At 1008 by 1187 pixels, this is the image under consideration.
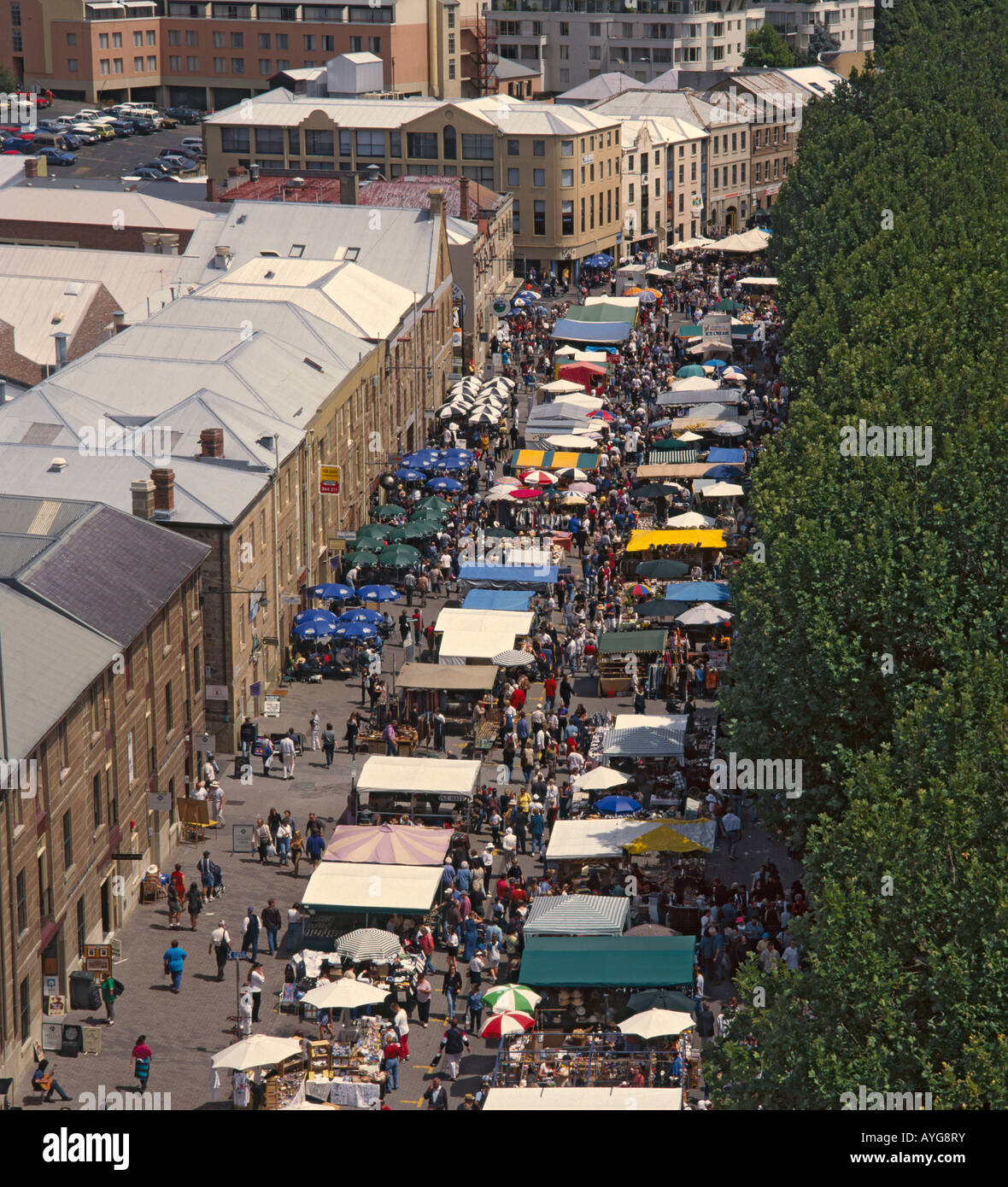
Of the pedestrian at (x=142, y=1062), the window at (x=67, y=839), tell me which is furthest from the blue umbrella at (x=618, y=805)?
the pedestrian at (x=142, y=1062)

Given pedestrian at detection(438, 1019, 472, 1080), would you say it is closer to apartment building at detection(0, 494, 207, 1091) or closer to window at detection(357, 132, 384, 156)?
apartment building at detection(0, 494, 207, 1091)

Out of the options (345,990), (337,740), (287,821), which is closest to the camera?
(345,990)

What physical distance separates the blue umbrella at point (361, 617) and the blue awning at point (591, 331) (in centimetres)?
4885

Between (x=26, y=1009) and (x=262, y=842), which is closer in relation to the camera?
(x=26, y=1009)

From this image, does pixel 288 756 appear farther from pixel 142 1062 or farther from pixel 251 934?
pixel 142 1062

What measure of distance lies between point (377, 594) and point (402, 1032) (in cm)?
2908

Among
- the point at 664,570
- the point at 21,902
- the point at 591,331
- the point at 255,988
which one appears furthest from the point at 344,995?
the point at 591,331

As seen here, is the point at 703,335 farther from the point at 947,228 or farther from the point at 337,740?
the point at 337,740

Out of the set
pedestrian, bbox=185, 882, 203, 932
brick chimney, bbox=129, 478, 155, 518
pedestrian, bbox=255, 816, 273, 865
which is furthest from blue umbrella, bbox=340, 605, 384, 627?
pedestrian, bbox=185, 882, 203, 932

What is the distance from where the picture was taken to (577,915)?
4475cm

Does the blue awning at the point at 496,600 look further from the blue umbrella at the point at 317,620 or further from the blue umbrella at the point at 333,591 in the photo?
the blue umbrella at the point at 317,620
